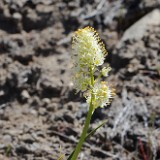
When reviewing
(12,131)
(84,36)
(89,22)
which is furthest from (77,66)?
(89,22)

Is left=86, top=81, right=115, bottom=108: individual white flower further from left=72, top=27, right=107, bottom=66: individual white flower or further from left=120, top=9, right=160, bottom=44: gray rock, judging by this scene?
left=120, top=9, right=160, bottom=44: gray rock

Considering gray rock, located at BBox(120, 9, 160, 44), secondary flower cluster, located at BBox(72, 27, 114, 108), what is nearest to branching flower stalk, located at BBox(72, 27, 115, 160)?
secondary flower cluster, located at BBox(72, 27, 114, 108)

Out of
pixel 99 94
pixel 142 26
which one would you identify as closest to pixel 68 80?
pixel 142 26

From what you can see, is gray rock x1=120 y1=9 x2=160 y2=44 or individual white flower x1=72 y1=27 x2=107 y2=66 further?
gray rock x1=120 y1=9 x2=160 y2=44

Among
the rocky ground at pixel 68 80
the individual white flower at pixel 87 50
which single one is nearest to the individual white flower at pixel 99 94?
the individual white flower at pixel 87 50

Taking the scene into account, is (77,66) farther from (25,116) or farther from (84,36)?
(25,116)

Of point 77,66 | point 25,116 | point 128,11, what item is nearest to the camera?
point 77,66

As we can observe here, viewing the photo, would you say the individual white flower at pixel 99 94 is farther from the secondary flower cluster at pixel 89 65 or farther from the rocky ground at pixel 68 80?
the rocky ground at pixel 68 80

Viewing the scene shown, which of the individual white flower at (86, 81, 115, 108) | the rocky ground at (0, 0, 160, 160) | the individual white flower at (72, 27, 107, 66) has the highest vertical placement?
the rocky ground at (0, 0, 160, 160)
